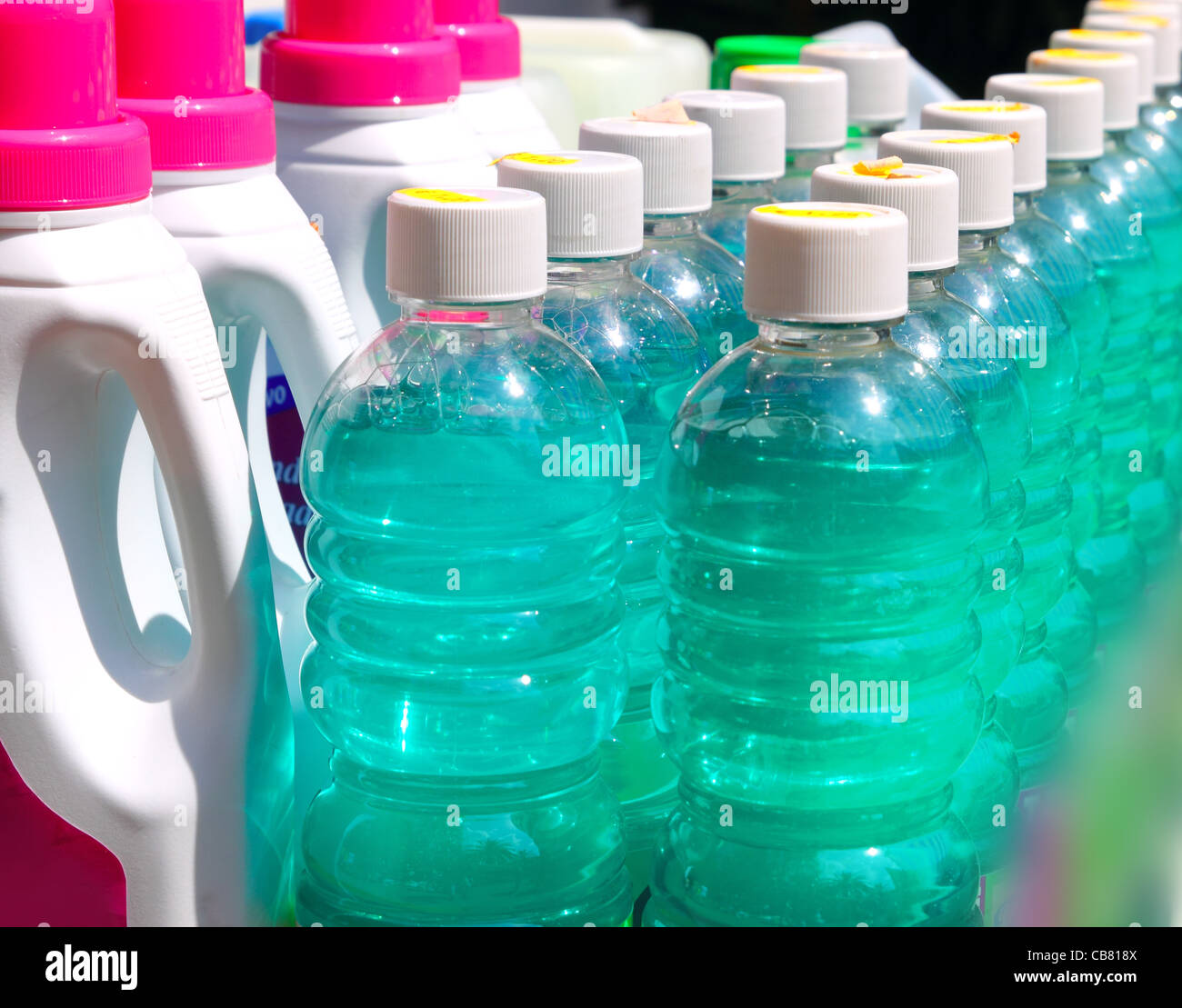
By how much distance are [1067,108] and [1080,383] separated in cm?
24

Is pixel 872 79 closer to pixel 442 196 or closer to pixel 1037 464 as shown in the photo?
pixel 1037 464

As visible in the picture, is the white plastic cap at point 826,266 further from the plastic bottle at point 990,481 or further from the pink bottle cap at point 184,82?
the pink bottle cap at point 184,82

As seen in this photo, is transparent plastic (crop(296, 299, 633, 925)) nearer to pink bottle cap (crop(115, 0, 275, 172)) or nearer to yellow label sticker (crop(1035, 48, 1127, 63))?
pink bottle cap (crop(115, 0, 275, 172))

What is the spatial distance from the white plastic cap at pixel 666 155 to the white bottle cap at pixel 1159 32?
88 centimetres

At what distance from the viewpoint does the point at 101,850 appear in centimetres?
81

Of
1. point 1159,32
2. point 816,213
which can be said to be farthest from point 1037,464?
point 1159,32

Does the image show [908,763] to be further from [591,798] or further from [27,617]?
[27,617]

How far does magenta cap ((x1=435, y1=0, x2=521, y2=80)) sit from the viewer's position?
1196mm

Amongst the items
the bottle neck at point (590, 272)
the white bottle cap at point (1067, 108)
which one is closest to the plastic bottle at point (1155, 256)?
the white bottle cap at point (1067, 108)

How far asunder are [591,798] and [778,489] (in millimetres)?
200

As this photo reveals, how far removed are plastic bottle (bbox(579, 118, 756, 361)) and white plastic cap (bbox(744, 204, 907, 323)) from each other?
0.68 feet

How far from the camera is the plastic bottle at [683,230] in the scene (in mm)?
984

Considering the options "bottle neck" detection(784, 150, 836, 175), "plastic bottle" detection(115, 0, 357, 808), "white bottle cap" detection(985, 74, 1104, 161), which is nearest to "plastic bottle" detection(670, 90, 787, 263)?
"bottle neck" detection(784, 150, 836, 175)
